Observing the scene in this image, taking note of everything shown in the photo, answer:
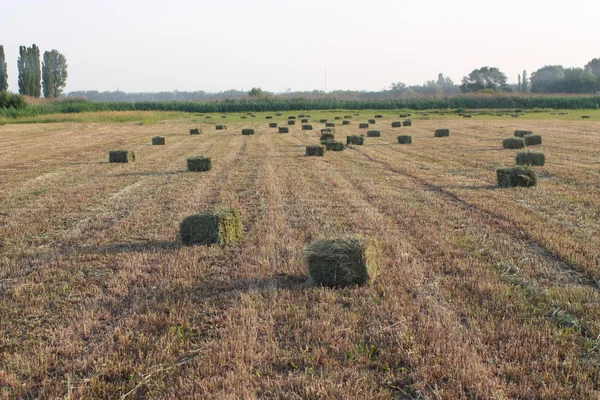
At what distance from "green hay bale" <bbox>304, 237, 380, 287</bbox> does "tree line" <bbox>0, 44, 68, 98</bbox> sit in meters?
82.6

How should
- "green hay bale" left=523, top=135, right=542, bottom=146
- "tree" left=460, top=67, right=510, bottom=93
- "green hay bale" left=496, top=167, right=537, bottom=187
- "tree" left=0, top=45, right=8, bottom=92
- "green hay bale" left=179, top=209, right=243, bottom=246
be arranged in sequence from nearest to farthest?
"green hay bale" left=179, top=209, right=243, bottom=246
"green hay bale" left=496, top=167, right=537, bottom=187
"green hay bale" left=523, top=135, right=542, bottom=146
"tree" left=0, top=45, right=8, bottom=92
"tree" left=460, top=67, right=510, bottom=93

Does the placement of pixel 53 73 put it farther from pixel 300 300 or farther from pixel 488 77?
pixel 300 300

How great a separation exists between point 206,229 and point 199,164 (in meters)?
10.6

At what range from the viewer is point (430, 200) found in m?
13.2

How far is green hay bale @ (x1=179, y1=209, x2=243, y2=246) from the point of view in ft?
30.6

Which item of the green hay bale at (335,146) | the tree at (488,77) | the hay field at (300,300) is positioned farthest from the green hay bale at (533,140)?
the tree at (488,77)

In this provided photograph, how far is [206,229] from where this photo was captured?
935 cm

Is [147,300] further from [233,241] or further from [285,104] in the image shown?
[285,104]

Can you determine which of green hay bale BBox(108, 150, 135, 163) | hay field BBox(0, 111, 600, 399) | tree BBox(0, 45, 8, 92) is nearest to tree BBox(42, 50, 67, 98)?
tree BBox(0, 45, 8, 92)

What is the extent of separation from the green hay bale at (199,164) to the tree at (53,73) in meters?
114

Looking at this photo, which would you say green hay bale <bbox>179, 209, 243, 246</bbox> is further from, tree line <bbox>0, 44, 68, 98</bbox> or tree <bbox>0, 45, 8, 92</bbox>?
tree <bbox>0, 45, 8, 92</bbox>

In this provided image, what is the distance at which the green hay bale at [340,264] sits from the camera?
718cm

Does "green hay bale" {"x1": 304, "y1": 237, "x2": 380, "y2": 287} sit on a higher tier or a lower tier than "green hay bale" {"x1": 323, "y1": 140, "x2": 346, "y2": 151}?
lower

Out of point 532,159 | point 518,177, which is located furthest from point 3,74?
point 518,177
